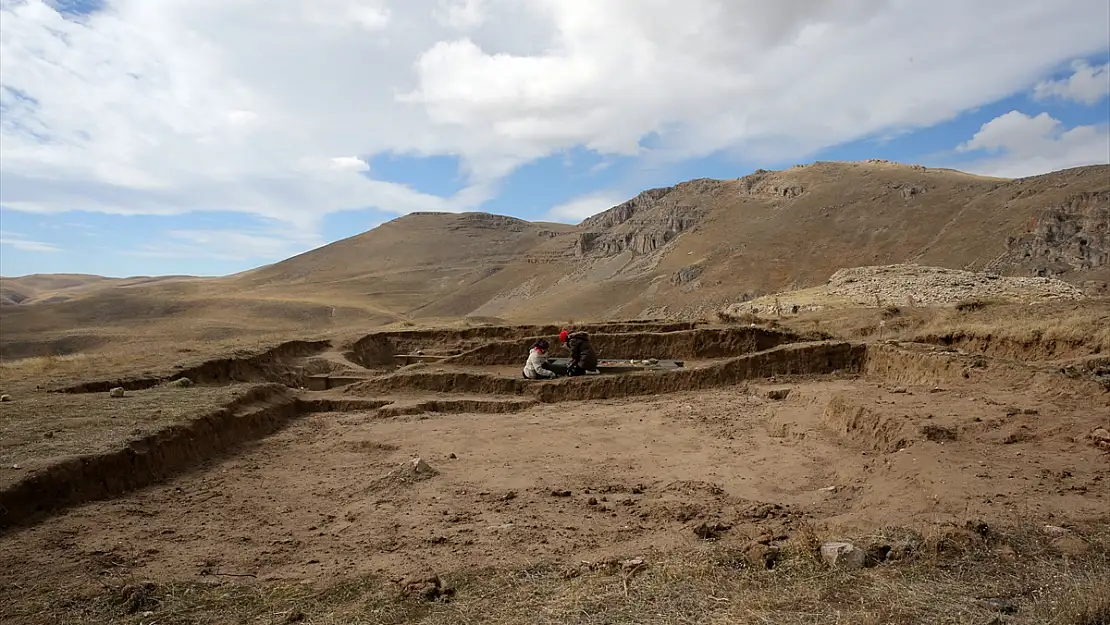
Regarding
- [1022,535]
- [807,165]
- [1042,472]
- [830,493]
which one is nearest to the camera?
Result: [1022,535]

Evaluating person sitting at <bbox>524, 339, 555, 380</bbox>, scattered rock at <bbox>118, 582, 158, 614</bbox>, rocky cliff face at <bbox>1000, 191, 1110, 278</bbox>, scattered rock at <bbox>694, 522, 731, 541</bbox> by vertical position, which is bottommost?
scattered rock at <bbox>694, 522, 731, 541</bbox>

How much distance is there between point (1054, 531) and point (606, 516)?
3.50 meters

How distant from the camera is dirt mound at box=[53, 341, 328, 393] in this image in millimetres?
12606

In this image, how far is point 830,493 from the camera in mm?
6660

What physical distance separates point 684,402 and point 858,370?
4552 mm

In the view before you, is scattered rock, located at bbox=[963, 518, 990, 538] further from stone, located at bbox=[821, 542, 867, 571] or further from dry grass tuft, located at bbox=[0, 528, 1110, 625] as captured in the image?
stone, located at bbox=[821, 542, 867, 571]

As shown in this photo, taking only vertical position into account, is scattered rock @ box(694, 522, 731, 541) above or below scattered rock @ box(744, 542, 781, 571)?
below

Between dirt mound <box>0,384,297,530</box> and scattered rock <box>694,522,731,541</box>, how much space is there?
20.4 feet

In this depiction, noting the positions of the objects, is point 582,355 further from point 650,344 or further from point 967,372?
point 967,372

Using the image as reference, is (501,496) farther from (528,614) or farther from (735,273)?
(735,273)

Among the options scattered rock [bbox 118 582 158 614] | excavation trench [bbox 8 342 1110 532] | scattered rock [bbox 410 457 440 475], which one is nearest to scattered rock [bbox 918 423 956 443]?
excavation trench [bbox 8 342 1110 532]

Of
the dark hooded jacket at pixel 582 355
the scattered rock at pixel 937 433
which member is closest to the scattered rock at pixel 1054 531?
the scattered rock at pixel 937 433

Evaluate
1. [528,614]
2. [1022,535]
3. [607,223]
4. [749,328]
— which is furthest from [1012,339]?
[607,223]

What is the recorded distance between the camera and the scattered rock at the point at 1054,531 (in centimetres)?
454
